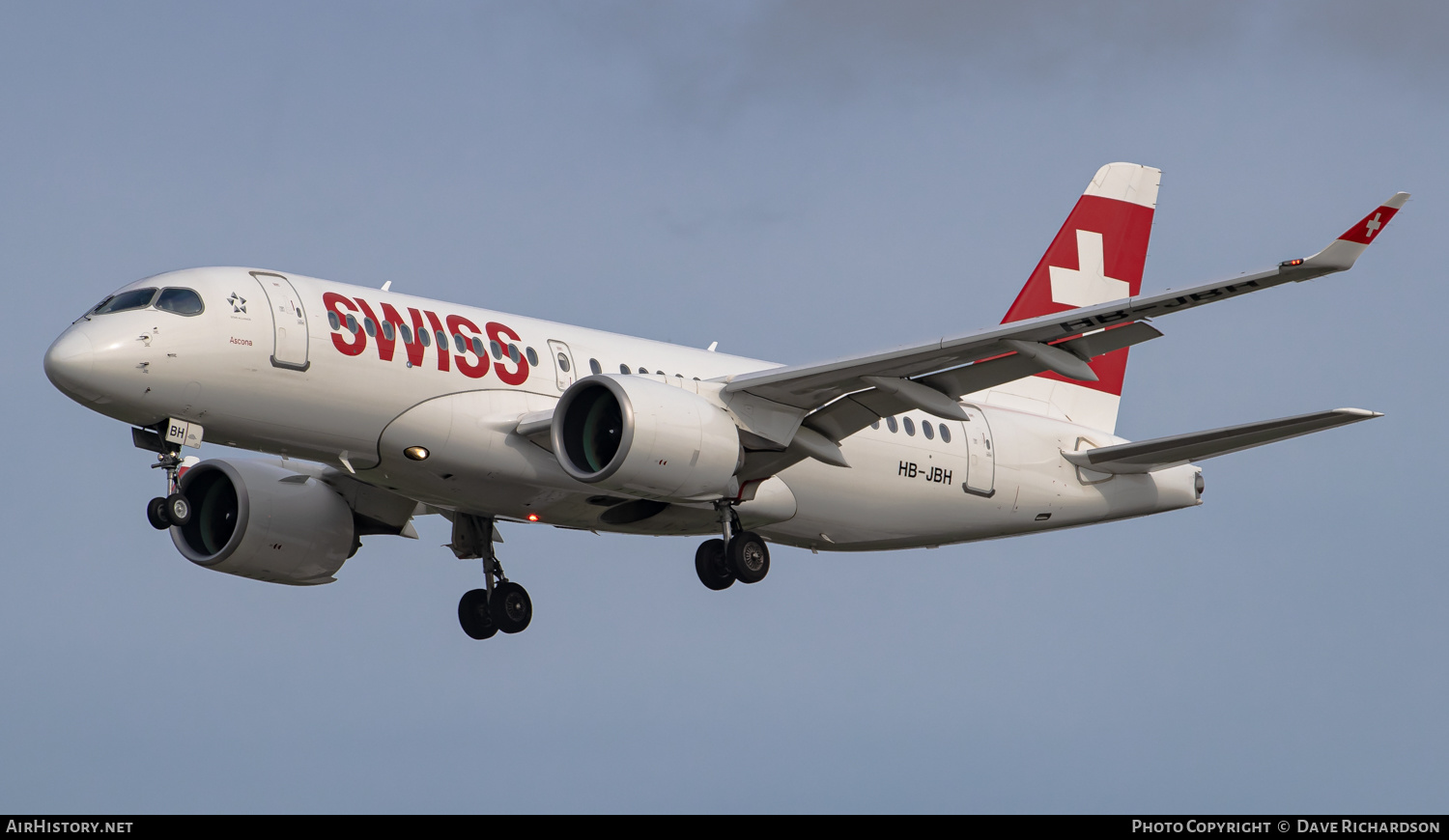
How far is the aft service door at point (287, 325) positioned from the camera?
1136 inches

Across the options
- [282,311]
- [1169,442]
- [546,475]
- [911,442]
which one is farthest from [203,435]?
[1169,442]

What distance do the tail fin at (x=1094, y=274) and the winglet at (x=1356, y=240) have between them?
1339 cm

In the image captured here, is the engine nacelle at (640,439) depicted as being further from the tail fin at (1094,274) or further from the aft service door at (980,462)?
the tail fin at (1094,274)

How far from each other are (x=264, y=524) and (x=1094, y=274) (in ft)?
60.2

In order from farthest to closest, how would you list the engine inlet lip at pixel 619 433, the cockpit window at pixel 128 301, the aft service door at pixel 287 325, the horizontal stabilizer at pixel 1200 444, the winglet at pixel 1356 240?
the horizontal stabilizer at pixel 1200 444 → the engine inlet lip at pixel 619 433 → the aft service door at pixel 287 325 → the cockpit window at pixel 128 301 → the winglet at pixel 1356 240

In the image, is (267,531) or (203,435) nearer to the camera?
(203,435)

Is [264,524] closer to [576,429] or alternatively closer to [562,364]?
[562,364]

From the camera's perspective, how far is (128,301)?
28.8m

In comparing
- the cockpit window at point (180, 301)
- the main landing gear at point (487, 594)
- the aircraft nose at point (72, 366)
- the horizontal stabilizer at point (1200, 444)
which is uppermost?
the cockpit window at point (180, 301)

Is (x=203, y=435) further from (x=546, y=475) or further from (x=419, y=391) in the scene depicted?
(x=546, y=475)

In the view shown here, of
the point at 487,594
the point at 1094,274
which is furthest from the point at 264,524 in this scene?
the point at 1094,274

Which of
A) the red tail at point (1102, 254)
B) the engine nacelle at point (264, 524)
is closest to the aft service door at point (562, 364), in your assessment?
the engine nacelle at point (264, 524)

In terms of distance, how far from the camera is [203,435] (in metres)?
29.3

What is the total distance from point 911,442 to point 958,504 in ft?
5.12
